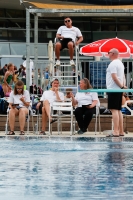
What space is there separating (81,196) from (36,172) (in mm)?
1595

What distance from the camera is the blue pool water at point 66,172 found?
17.8 feet

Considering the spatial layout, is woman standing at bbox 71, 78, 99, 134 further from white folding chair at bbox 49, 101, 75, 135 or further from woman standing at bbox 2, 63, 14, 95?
woman standing at bbox 2, 63, 14, 95

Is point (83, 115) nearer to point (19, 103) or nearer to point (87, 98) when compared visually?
point (87, 98)

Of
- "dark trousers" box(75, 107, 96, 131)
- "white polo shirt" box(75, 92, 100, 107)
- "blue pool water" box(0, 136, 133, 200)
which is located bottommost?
"blue pool water" box(0, 136, 133, 200)

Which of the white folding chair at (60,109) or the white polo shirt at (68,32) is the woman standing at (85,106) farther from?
the white polo shirt at (68,32)

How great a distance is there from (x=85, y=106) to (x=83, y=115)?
0.20 metres

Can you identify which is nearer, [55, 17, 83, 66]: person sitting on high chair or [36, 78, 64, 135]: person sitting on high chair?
[36, 78, 64, 135]: person sitting on high chair

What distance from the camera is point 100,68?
1925 centimetres

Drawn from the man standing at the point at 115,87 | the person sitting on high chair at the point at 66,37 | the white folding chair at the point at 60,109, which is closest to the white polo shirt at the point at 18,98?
the white folding chair at the point at 60,109

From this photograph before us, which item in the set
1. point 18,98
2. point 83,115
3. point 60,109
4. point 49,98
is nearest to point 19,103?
point 18,98

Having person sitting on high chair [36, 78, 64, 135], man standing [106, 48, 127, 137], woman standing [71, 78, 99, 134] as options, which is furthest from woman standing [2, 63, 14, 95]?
man standing [106, 48, 127, 137]

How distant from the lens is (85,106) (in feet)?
52.5

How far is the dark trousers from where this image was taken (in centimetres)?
1585

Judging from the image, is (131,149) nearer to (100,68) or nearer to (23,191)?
(23,191)
